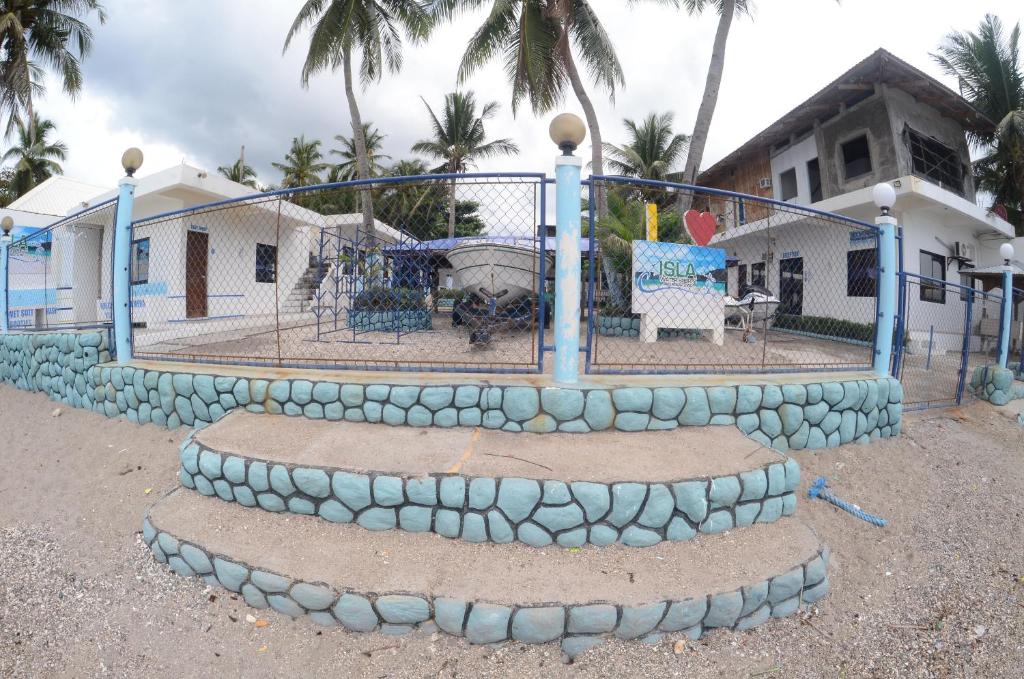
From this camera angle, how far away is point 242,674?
6.37ft

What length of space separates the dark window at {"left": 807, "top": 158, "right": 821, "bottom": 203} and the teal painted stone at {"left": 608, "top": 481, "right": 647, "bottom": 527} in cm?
1584

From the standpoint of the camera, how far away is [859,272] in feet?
36.4

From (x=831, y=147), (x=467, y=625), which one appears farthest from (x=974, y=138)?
(x=467, y=625)

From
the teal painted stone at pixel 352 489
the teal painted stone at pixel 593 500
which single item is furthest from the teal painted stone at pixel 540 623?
the teal painted stone at pixel 352 489

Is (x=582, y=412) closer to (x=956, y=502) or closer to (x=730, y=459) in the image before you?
(x=730, y=459)

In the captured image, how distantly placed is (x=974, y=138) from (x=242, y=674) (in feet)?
72.5

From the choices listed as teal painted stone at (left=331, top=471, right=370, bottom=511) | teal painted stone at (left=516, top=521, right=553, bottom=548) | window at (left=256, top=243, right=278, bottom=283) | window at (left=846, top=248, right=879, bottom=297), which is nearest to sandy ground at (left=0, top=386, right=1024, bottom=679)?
teal painted stone at (left=516, top=521, right=553, bottom=548)

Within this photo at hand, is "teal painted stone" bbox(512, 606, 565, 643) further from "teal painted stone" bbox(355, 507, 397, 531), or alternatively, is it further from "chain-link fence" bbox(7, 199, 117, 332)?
"chain-link fence" bbox(7, 199, 117, 332)

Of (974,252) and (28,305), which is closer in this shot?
(28,305)

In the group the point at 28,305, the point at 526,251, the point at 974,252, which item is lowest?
the point at 28,305

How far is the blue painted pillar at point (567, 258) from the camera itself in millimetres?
3113

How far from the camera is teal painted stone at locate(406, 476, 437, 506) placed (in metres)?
2.42

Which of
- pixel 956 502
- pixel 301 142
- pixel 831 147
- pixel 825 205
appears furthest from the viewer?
pixel 301 142

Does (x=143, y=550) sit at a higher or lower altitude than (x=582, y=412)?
lower
